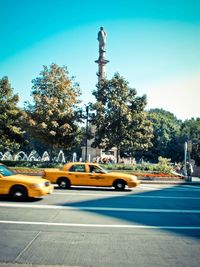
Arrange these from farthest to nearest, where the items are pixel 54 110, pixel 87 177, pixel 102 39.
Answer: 1. pixel 102 39
2. pixel 54 110
3. pixel 87 177

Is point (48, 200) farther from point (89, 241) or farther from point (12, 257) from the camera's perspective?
point (12, 257)

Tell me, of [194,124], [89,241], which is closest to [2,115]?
[89,241]

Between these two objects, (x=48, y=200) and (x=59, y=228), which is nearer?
(x=59, y=228)

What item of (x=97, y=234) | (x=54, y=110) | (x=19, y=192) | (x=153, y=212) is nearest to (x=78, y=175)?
(x=19, y=192)

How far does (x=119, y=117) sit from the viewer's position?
2967 centimetres

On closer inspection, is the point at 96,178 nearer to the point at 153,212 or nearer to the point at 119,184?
the point at 119,184

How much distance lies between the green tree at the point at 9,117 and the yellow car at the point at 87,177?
49.2ft

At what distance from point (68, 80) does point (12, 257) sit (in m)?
25.2

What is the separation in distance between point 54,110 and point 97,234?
21.0m

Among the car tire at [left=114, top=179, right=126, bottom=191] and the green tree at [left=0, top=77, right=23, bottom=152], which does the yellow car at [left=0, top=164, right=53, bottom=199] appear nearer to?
the car tire at [left=114, top=179, right=126, bottom=191]

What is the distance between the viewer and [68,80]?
1140 inches

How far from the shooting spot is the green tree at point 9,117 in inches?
1126

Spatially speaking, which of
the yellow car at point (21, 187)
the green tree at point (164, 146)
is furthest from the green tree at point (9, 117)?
the green tree at point (164, 146)

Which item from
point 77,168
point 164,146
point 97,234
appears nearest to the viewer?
point 97,234
